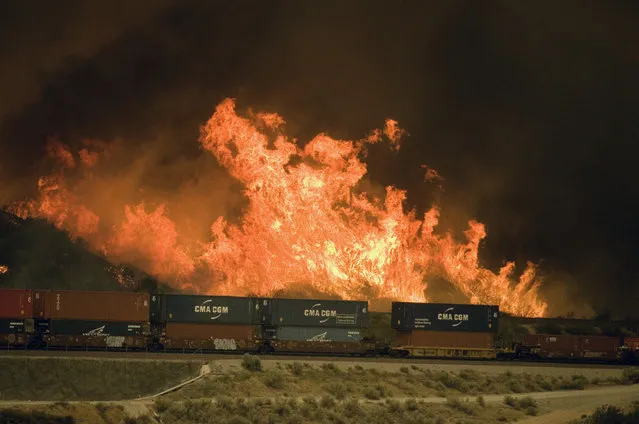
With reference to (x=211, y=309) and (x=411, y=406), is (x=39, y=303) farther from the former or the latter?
(x=411, y=406)

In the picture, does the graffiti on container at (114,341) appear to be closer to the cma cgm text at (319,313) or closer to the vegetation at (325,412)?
the cma cgm text at (319,313)

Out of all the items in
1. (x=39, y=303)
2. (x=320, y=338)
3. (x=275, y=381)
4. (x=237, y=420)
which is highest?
(x=39, y=303)

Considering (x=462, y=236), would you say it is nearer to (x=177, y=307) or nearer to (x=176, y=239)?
(x=176, y=239)

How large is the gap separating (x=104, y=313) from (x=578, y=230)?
5552 cm

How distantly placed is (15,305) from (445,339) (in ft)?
101

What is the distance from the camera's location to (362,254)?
91062 millimetres

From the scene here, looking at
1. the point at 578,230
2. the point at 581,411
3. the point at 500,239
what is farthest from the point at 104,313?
the point at 578,230

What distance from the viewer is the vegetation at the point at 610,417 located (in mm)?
57625

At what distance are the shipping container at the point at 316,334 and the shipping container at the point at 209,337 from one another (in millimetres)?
1746

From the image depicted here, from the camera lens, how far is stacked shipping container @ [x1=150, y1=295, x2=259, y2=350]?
245ft

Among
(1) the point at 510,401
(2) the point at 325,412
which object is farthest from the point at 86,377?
(1) the point at 510,401

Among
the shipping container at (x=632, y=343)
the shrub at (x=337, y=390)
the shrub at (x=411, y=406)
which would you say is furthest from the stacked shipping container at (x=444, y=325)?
the shrub at (x=411, y=406)

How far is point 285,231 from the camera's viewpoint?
90.9 meters

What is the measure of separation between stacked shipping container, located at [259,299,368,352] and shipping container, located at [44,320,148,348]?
9.10 m
